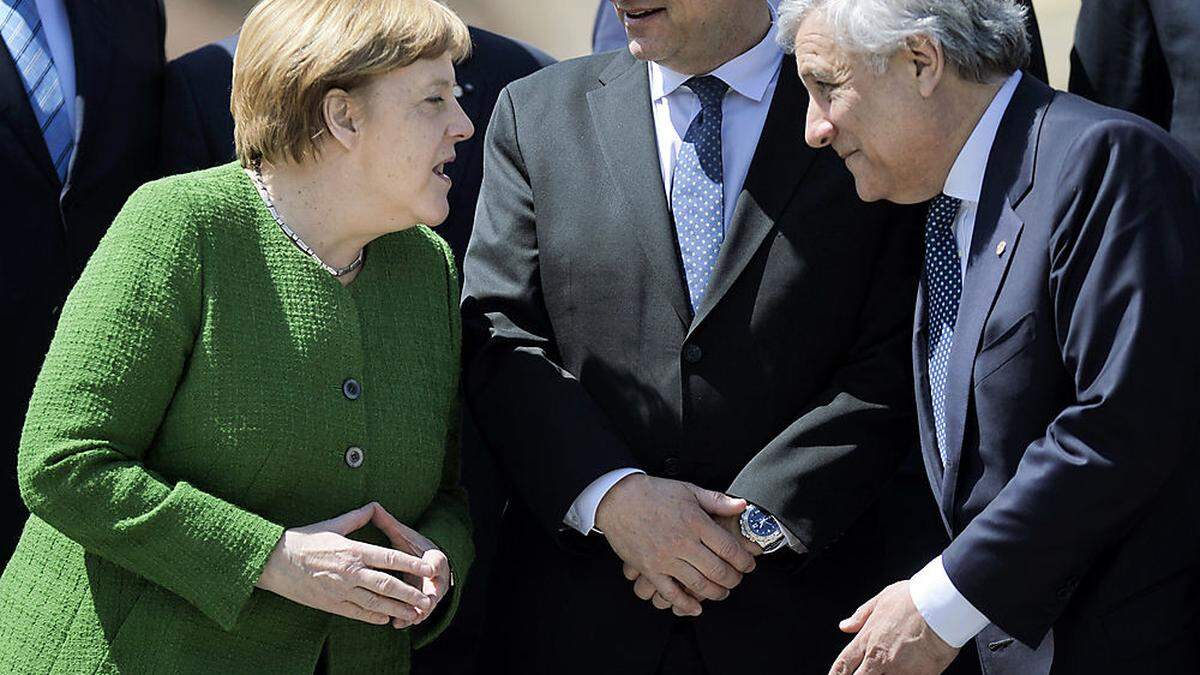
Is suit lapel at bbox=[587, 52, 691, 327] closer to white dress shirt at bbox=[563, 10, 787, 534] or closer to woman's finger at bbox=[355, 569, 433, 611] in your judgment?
white dress shirt at bbox=[563, 10, 787, 534]

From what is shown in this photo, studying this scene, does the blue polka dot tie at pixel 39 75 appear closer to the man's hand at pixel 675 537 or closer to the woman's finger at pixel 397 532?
the woman's finger at pixel 397 532

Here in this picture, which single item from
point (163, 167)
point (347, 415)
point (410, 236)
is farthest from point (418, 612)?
point (163, 167)

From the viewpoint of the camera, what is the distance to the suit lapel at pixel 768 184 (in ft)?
10.5

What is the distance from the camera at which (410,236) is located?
10.4ft

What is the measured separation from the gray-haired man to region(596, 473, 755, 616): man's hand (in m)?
0.30

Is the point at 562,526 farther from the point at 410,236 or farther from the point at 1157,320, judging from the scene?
the point at 1157,320

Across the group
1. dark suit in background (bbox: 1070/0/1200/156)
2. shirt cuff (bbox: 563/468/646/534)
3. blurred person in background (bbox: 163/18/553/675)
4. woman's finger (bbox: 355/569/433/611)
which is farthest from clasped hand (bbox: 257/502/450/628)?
dark suit in background (bbox: 1070/0/1200/156)

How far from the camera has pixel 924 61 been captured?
291 centimetres

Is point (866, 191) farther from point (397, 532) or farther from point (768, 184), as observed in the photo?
point (397, 532)

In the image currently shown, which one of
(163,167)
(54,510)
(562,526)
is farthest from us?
(163,167)

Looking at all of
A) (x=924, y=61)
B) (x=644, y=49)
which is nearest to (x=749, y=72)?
(x=644, y=49)

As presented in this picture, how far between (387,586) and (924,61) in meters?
1.28

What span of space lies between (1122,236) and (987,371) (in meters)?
0.33

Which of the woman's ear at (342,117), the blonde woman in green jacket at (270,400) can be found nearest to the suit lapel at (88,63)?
the blonde woman in green jacket at (270,400)
